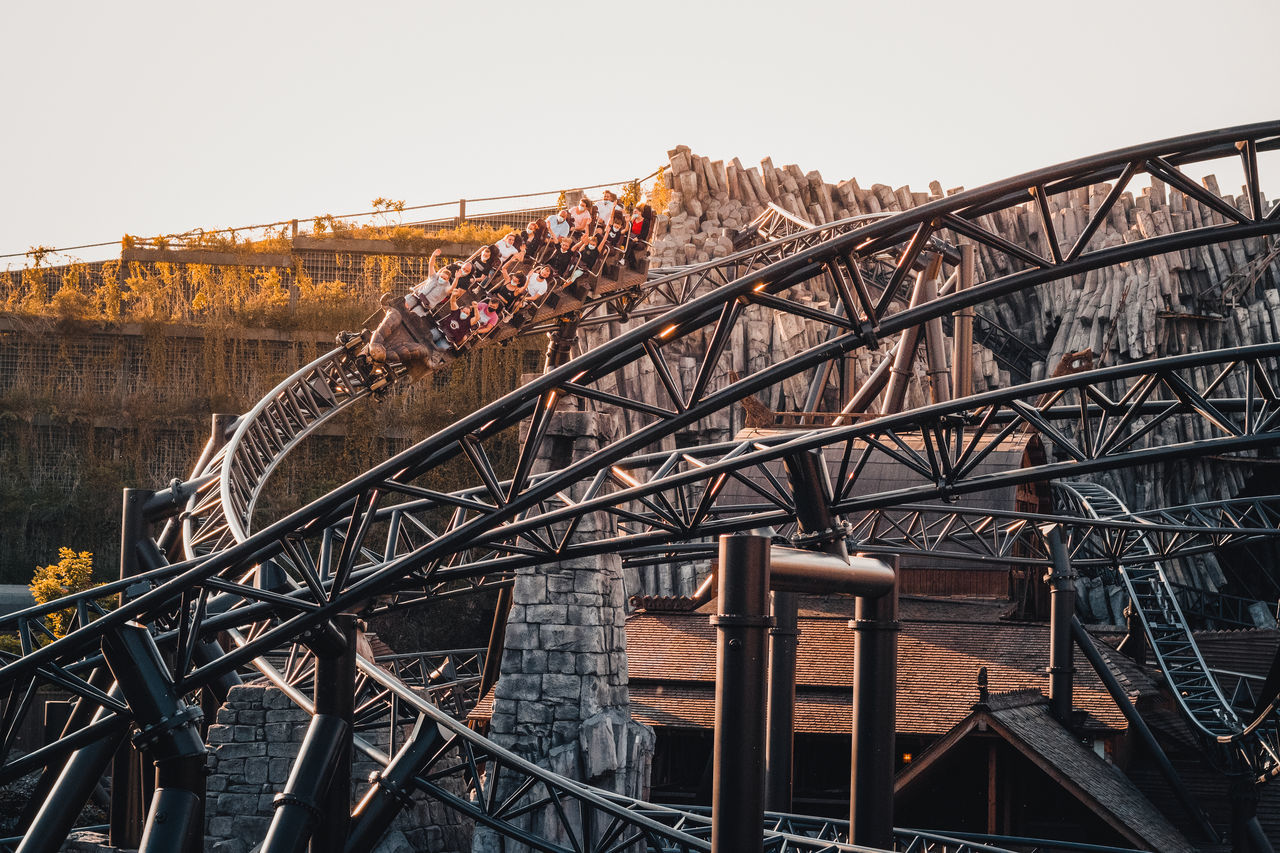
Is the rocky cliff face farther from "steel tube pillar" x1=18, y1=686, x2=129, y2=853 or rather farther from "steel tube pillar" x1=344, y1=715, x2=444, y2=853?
"steel tube pillar" x1=18, y1=686, x2=129, y2=853

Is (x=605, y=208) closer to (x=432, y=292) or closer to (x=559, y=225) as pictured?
(x=559, y=225)

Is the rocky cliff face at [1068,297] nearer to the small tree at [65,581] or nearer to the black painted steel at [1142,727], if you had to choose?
the black painted steel at [1142,727]

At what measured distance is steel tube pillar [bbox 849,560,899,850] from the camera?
9133mm

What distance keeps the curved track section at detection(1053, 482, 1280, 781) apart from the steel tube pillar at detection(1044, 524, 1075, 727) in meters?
0.94

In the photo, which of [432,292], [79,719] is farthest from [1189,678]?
[79,719]

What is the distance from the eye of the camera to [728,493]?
21.0m

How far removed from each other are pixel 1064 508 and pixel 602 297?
909 cm

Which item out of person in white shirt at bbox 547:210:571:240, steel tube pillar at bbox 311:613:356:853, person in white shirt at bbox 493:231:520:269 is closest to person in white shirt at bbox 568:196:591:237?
person in white shirt at bbox 547:210:571:240

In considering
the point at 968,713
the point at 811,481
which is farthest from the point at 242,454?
the point at 968,713

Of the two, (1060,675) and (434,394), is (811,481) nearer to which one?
(1060,675)

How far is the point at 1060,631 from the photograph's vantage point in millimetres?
16344

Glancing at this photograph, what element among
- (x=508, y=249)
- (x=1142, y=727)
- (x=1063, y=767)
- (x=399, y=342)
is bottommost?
(x=1142, y=727)

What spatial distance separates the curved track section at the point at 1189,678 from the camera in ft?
53.2

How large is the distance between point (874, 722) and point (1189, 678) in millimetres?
12439
